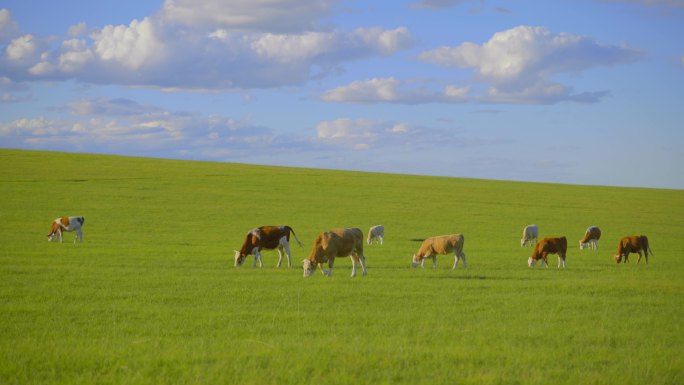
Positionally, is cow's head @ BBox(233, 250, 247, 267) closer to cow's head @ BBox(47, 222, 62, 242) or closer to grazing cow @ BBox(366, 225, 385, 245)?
Result: cow's head @ BBox(47, 222, 62, 242)

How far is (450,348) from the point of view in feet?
37.0

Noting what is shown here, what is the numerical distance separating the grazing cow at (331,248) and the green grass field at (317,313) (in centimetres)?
68

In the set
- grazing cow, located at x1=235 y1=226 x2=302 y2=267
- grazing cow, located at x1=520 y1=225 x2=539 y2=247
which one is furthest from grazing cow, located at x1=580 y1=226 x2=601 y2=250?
grazing cow, located at x1=235 y1=226 x2=302 y2=267

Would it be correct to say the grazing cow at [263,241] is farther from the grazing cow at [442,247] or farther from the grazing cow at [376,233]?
the grazing cow at [376,233]

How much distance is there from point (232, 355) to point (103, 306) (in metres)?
5.87

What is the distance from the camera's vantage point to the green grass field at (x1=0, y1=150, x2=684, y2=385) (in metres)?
10.1

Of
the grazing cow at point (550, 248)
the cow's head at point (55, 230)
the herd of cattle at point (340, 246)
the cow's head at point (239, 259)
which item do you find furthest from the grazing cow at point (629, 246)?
the cow's head at point (55, 230)

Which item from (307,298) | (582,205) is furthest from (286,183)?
(307,298)

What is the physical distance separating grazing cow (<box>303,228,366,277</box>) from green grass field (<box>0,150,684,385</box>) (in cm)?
68

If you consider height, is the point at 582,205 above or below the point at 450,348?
above

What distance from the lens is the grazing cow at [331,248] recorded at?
2150 centimetres

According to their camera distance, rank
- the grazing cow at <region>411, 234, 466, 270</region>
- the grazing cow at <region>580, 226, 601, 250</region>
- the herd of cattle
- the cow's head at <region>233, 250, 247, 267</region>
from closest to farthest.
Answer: the herd of cattle, the cow's head at <region>233, 250, 247, 267</region>, the grazing cow at <region>411, 234, 466, 270</region>, the grazing cow at <region>580, 226, 601, 250</region>

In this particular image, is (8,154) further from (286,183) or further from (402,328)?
(402,328)

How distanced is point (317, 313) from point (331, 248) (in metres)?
7.01
